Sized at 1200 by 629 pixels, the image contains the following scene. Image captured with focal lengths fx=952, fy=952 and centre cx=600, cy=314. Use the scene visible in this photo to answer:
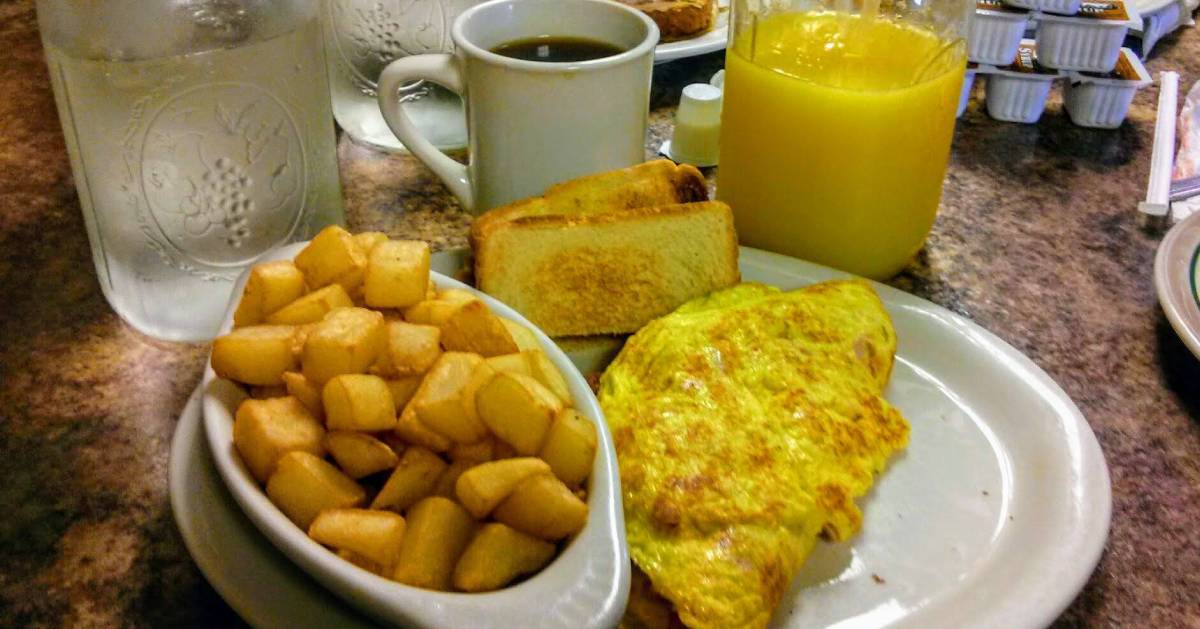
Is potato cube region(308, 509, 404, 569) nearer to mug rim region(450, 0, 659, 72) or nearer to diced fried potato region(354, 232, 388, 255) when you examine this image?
diced fried potato region(354, 232, 388, 255)

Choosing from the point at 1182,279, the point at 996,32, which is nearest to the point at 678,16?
the point at 996,32

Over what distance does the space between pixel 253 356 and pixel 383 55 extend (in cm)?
70

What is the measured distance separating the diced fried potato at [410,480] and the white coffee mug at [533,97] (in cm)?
47

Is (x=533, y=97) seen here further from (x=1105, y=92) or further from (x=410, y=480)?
(x=1105, y=92)

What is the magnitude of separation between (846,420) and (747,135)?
0.36 m

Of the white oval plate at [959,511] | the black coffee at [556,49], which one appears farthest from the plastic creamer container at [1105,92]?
the black coffee at [556,49]

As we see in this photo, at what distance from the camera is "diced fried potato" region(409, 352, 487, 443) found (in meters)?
0.61

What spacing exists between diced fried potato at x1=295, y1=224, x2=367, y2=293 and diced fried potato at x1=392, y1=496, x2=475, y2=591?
21 cm

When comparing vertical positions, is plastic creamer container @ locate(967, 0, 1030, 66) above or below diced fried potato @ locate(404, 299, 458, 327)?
above

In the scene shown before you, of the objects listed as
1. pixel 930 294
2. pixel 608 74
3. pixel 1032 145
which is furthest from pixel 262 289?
pixel 1032 145

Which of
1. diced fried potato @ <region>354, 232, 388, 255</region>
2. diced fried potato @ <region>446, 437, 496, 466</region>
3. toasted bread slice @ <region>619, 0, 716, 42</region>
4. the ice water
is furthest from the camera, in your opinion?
toasted bread slice @ <region>619, 0, 716, 42</region>

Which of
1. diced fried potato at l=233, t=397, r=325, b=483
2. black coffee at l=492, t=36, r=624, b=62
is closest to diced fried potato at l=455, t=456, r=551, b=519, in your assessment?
diced fried potato at l=233, t=397, r=325, b=483

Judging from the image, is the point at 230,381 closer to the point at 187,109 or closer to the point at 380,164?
the point at 187,109

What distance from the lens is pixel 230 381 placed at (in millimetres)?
665
